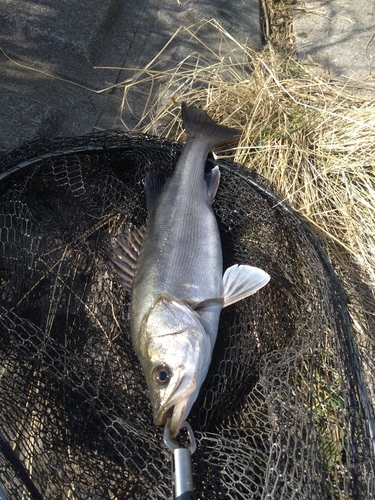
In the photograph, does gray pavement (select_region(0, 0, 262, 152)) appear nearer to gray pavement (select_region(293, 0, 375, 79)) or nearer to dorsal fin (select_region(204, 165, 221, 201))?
gray pavement (select_region(293, 0, 375, 79))

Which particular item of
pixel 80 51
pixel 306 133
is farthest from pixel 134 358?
pixel 80 51

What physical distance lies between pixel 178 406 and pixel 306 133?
260 cm

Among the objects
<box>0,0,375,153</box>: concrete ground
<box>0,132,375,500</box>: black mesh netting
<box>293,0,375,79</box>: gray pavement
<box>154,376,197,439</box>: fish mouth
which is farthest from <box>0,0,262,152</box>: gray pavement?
<box>154,376,197,439</box>: fish mouth

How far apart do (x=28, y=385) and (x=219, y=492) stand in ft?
3.72

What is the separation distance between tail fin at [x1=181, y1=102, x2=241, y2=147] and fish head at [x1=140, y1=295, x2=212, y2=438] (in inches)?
54.0

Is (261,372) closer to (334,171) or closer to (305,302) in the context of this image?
(305,302)

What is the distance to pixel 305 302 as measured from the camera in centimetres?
265

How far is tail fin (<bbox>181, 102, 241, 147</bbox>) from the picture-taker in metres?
3.22

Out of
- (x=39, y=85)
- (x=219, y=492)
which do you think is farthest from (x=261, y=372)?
(x=39, y=85)

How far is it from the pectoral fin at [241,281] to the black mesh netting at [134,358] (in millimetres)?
210

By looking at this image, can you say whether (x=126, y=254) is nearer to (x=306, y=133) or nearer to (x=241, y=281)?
(x=241, y=281)

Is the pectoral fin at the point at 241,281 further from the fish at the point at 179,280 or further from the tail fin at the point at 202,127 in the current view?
the tail fin at the point at 202,127

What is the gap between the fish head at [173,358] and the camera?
211 centimetres

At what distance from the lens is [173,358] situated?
2.21 metres
